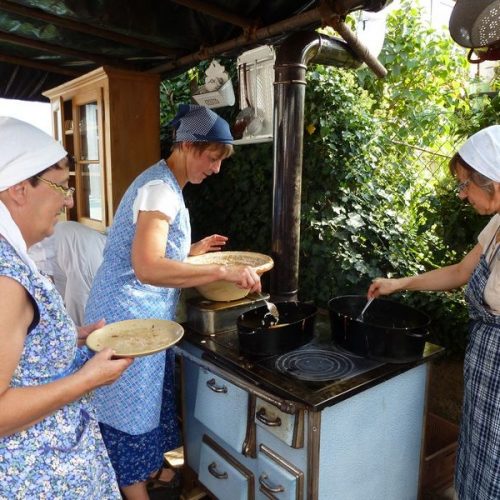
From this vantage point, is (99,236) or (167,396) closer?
(167,396)

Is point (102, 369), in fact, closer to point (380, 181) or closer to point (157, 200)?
point (157, 200)

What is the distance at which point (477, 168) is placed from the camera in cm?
160

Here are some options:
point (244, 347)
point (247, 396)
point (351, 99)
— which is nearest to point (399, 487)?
point (247, 396)

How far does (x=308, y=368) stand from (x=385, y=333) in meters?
0.35

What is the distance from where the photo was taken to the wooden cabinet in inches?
137

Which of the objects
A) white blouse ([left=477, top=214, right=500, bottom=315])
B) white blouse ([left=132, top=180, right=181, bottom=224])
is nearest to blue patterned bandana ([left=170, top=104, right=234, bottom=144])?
white blouse ([left=132, top=180, right=181, bottom=224])

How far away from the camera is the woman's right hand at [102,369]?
117 cm

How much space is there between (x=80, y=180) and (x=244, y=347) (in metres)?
2.91

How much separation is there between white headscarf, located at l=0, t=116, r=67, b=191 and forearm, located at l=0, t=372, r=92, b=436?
19.7 inches

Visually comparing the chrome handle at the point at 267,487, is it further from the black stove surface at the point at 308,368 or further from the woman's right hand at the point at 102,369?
the woman's right hand at the point at 102,369

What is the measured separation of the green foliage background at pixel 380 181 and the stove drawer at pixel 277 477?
4.73 ft

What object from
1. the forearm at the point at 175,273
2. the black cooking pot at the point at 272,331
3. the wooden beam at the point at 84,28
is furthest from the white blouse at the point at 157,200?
the wooden beam at the point at 84,28

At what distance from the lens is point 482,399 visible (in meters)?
1.74

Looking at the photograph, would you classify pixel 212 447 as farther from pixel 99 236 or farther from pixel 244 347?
pixel 99 236
